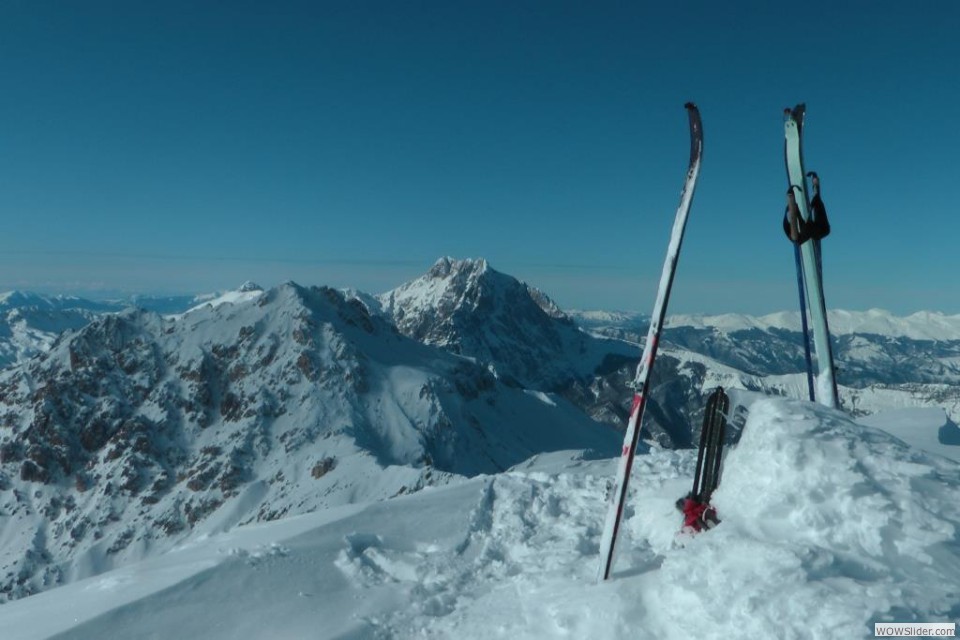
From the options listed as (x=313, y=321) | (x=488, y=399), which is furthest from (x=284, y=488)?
(x=488, y=399)

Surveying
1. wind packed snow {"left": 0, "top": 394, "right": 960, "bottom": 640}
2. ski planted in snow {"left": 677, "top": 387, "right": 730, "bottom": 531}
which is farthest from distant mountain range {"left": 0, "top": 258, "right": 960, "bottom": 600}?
ski planted in snow {"left": 677, "top": 387, "right": 730, "bottom": 531}

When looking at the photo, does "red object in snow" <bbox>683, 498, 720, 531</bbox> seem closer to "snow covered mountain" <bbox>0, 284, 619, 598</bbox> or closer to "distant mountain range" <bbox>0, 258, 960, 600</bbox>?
"snow covered mountain" <bbox>0, 284, 619, 598</bbox>

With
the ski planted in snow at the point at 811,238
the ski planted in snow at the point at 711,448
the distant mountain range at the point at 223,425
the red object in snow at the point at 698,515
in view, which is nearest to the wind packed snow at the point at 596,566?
the red object in snow at the point at 698,515

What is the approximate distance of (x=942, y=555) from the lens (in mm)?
6000

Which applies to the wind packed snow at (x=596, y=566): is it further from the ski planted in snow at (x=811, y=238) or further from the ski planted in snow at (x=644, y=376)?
the ski planted in snow at (x=811, y=238)

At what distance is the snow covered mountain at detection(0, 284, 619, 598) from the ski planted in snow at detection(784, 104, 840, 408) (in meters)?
96.8

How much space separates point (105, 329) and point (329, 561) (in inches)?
7360

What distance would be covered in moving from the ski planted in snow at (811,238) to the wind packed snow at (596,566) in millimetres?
3362

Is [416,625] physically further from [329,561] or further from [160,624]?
[160,624]

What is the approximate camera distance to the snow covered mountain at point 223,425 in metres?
124

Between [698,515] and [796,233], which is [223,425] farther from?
[698,515]

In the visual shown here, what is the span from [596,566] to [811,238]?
7524 mm

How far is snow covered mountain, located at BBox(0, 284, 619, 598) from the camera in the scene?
12412 cm

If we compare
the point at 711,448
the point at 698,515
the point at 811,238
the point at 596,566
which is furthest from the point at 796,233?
the point at 596,566
